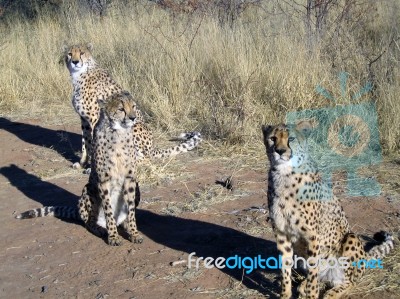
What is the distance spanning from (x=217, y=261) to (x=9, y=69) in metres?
6.01

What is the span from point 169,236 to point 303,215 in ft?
4.53

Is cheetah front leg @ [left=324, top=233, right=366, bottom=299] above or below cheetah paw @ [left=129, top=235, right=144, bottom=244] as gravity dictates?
above

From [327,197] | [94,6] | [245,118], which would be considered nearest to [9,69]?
[94,6]

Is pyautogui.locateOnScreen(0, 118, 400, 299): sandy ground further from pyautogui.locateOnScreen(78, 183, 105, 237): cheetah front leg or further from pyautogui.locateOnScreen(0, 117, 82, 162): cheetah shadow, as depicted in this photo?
pyautogui.locateOnScreen(0, 117, 82, 162): cheetah shadow

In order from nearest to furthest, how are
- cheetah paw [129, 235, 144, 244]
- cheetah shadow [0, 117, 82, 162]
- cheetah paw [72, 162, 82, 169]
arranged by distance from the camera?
1. cheetah paw [129, 235, 144, 244]
2. cheetah paw [72, 162, 82, 169]
3. cheetah shadow [0, 117, 82, 162]

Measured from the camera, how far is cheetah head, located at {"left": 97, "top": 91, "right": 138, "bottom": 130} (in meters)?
4.67

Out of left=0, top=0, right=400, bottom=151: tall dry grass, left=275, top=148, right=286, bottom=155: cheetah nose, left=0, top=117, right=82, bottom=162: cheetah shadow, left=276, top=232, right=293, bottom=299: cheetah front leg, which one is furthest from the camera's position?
left=0, top=117, right=82, bottom=162: cheetah shadow

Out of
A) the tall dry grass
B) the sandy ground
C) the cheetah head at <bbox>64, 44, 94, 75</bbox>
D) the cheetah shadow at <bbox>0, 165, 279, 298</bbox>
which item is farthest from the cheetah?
the cheetah shadow at <bbox>0, 165, 279, 298</bbox>

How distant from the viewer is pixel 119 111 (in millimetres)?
4680

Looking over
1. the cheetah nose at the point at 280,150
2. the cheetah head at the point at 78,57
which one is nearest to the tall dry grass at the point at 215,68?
the cheetah head at the point at 78,57

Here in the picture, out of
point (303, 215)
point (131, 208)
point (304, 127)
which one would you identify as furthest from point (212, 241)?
point (304, 127)

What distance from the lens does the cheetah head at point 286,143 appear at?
3.33 meters

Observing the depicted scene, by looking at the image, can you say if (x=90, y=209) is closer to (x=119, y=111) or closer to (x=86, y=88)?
(x=119, y=111)

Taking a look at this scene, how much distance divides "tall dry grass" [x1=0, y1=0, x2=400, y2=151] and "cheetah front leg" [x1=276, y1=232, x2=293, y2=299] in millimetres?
2567
